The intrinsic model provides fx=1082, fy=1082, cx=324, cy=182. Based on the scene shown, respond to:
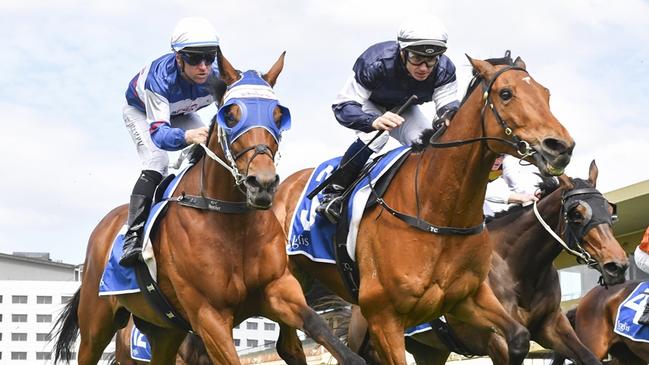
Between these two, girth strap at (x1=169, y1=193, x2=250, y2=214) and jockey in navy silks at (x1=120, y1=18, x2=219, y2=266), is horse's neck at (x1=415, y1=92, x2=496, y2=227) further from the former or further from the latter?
jockey in navy silks at (x1=120, y1=18, x2=219, y2=266)

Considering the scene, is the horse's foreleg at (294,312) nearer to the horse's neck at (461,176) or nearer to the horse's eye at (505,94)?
the horse's neck at (461,176)

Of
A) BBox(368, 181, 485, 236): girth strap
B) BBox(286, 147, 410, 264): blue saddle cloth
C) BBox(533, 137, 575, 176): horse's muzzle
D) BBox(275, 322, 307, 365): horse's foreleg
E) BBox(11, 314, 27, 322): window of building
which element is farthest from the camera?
BBox(11, 314, 27, 322): window of building

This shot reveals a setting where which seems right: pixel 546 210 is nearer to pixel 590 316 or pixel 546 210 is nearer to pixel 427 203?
pixel 427 203

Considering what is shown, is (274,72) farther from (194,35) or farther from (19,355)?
(19,355)

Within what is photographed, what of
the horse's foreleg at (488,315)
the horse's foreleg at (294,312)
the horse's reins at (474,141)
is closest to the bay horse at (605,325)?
the horse's foreleg at (488,315)

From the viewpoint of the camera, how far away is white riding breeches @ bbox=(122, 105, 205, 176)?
7598mm

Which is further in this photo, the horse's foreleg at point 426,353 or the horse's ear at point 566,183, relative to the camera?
the horse's foreleg at point 426,353

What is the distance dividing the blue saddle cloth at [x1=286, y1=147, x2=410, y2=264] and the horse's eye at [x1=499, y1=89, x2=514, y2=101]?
1179 millimetres

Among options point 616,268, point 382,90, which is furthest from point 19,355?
point 616,268

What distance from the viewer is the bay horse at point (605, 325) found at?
35.2 feet

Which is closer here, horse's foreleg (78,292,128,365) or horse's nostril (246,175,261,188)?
horse's nostril (246,175,261,188)

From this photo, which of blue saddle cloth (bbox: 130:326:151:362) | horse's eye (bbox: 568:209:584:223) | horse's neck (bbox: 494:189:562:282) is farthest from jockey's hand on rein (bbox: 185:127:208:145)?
blue saddle cloth (bbox: 130:326:151:362)

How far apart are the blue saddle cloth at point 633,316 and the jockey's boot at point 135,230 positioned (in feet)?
17.2

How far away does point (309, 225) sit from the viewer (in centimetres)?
776
